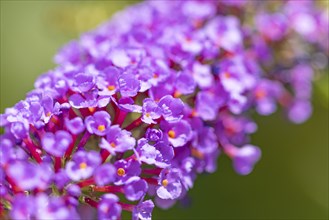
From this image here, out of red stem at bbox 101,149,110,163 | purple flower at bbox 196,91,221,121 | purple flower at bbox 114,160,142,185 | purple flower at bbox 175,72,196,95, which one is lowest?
purple flower at bbox 196,91,221,121

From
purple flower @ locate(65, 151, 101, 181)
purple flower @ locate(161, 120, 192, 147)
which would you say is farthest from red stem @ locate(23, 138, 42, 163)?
purple flower @ locate(161, 120, 192, 147)

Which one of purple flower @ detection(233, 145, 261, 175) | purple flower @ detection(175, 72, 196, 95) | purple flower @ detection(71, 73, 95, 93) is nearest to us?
purple flower @ detection(71, 73, 95, 93)

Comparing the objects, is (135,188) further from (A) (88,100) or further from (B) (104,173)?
(A) (88,100)

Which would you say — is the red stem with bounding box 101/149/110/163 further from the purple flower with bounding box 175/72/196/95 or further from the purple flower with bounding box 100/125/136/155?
the purple flower with bounding box 175/72/196/95

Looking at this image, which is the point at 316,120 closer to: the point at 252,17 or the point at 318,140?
the point at 318,140

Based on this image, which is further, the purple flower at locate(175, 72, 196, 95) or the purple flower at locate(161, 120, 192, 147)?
the purple flower at locate(175, 72, 196, 95)

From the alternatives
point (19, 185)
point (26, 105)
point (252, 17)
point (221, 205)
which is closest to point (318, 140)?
point (221, 205)

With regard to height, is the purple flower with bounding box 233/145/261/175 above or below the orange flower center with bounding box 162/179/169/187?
below
